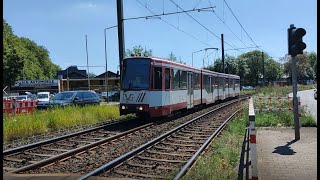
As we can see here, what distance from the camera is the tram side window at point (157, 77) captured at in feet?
64.7

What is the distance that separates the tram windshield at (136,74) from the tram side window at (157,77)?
0.35 meters

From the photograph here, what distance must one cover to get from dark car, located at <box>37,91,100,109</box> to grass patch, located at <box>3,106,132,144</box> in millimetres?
4306

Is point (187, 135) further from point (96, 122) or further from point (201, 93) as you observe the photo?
point (201, 93)

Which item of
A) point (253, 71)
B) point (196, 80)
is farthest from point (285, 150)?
point (253, 71)

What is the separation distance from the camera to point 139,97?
19625mm

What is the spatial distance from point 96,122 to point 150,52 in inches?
2125

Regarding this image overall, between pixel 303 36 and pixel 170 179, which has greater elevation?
pixel 303 36

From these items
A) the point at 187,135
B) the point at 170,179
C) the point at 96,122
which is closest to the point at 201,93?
the point at 96,122

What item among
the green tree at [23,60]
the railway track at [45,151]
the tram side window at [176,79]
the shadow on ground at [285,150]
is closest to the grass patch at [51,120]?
the railway track at [45,151]

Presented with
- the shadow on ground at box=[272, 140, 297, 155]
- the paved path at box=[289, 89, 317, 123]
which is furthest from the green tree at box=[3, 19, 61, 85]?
the shadow on ground at box=[272, 140, 297, 155]

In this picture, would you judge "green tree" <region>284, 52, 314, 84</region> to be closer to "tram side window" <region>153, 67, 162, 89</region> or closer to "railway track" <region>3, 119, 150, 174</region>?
"tram side window" <region>153, 67, 162, 89</region>

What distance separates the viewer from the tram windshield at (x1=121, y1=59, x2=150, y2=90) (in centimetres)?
1953

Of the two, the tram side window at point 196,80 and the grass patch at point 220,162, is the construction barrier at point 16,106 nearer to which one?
the tram side window at point 196,80

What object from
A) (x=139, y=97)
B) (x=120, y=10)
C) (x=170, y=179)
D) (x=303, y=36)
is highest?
(x=120, y=10)
